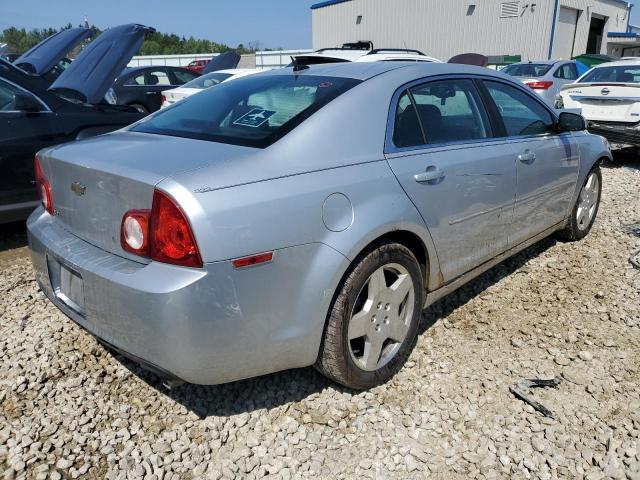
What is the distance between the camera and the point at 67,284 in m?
2.34

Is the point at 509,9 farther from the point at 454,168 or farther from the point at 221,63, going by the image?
the point at 454,168

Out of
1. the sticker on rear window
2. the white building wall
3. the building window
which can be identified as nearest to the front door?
the sticker on rear window

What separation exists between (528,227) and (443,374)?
140 cm

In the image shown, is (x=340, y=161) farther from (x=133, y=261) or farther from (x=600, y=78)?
(x=600, y=78)

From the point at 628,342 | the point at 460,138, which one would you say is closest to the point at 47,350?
the point at 460,138

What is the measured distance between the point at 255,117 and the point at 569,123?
2474 mm

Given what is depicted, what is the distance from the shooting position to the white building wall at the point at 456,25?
82.9 ft

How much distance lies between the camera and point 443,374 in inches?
111

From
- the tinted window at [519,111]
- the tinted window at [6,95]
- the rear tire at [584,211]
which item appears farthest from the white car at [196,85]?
the tinted window at [519,111]

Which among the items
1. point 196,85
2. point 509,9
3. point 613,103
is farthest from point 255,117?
point 509,9

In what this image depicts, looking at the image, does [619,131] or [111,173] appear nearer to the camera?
[111,173]

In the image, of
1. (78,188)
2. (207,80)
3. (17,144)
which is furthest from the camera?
(207,80)

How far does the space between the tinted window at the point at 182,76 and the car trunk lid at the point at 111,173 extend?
11.4 metres

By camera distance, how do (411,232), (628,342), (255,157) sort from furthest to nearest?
(628,342)
(411,232)
(255,157)
